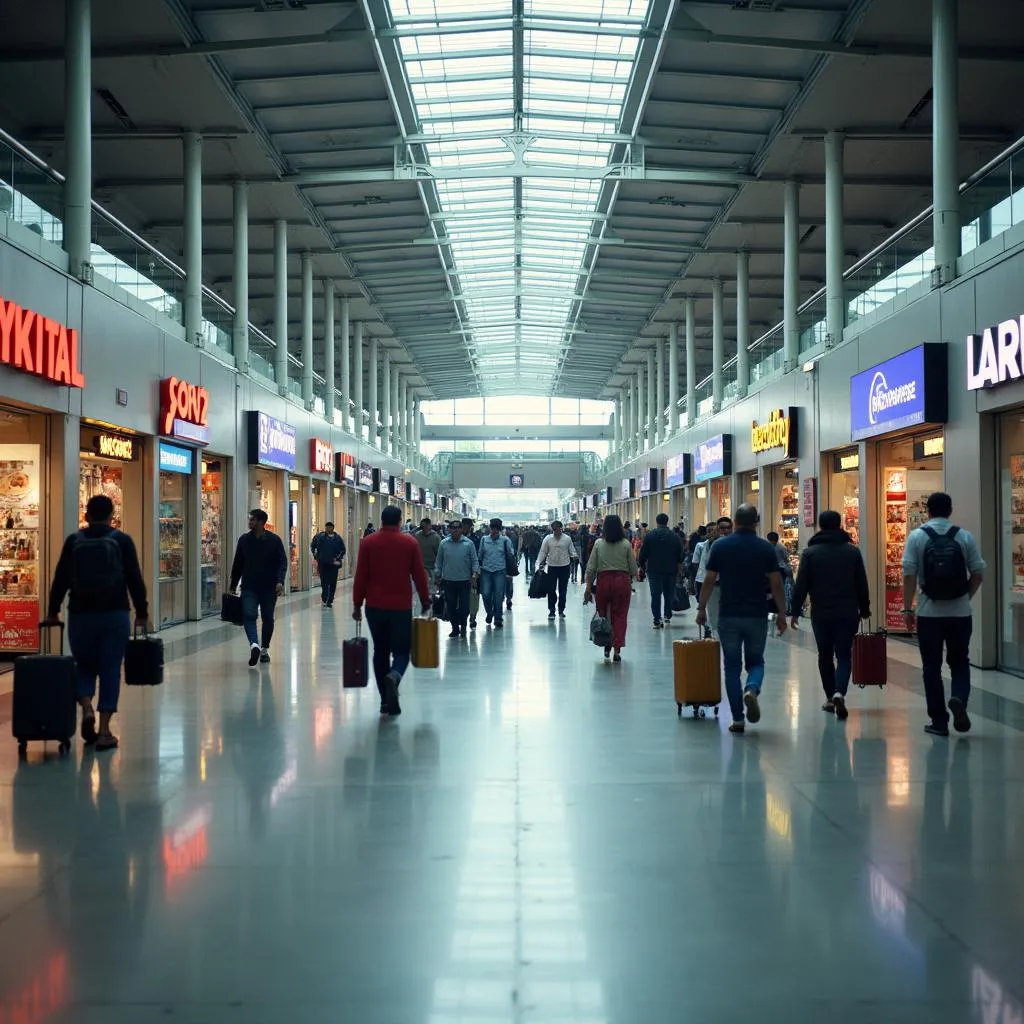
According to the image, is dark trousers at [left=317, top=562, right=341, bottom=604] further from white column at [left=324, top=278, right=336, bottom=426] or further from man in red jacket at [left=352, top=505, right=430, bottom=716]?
man in red jacket at [left=352, top=505, right=430, bottom=716]

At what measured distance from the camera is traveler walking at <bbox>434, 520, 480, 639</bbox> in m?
15.4

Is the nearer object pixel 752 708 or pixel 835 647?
pixel 752 708

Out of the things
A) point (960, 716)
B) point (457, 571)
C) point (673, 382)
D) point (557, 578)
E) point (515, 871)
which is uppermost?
point (673, 382)

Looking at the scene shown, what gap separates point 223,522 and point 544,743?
13784 millimetres

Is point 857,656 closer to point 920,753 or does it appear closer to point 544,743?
point 920,753

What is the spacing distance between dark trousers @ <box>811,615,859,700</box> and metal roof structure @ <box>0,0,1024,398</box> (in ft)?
30.1

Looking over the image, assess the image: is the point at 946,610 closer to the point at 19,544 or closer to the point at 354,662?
the point at 354,662

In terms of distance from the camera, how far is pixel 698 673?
29.0 ft

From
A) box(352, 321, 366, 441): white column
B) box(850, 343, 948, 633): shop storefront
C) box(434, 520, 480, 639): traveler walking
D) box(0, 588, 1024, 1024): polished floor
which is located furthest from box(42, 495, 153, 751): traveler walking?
box(352, 321, 366, 441): white column

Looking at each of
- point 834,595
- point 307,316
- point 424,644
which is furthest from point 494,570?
point 307,316

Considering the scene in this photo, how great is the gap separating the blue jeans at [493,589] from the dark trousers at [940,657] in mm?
10020

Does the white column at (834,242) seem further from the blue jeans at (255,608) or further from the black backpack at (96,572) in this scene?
the black backpack at (96,572)

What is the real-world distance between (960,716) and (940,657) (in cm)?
44

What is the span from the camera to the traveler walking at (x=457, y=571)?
15.4 metres
